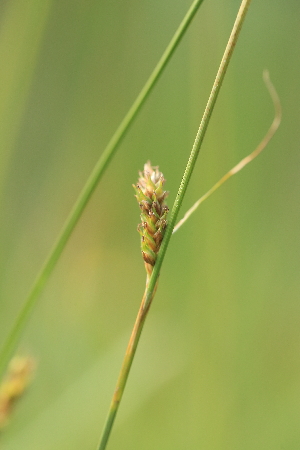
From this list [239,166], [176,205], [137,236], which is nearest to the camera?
[176,205]

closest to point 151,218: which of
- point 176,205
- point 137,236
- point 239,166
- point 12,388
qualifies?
point 176,205

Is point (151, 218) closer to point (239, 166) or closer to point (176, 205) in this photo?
point (176, 205)

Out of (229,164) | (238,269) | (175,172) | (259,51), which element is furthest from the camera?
(259,51)

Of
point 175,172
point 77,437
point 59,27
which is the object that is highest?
point 59,27

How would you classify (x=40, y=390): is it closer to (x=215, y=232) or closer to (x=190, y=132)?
(x=215, y=232)

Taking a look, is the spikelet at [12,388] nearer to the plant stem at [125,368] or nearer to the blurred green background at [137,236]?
the plant stem at [125,368]

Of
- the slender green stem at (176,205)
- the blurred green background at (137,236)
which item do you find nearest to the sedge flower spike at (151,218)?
the slender green stem at (176,205)

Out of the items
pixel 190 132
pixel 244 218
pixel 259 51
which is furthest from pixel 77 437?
pixel 259 51
